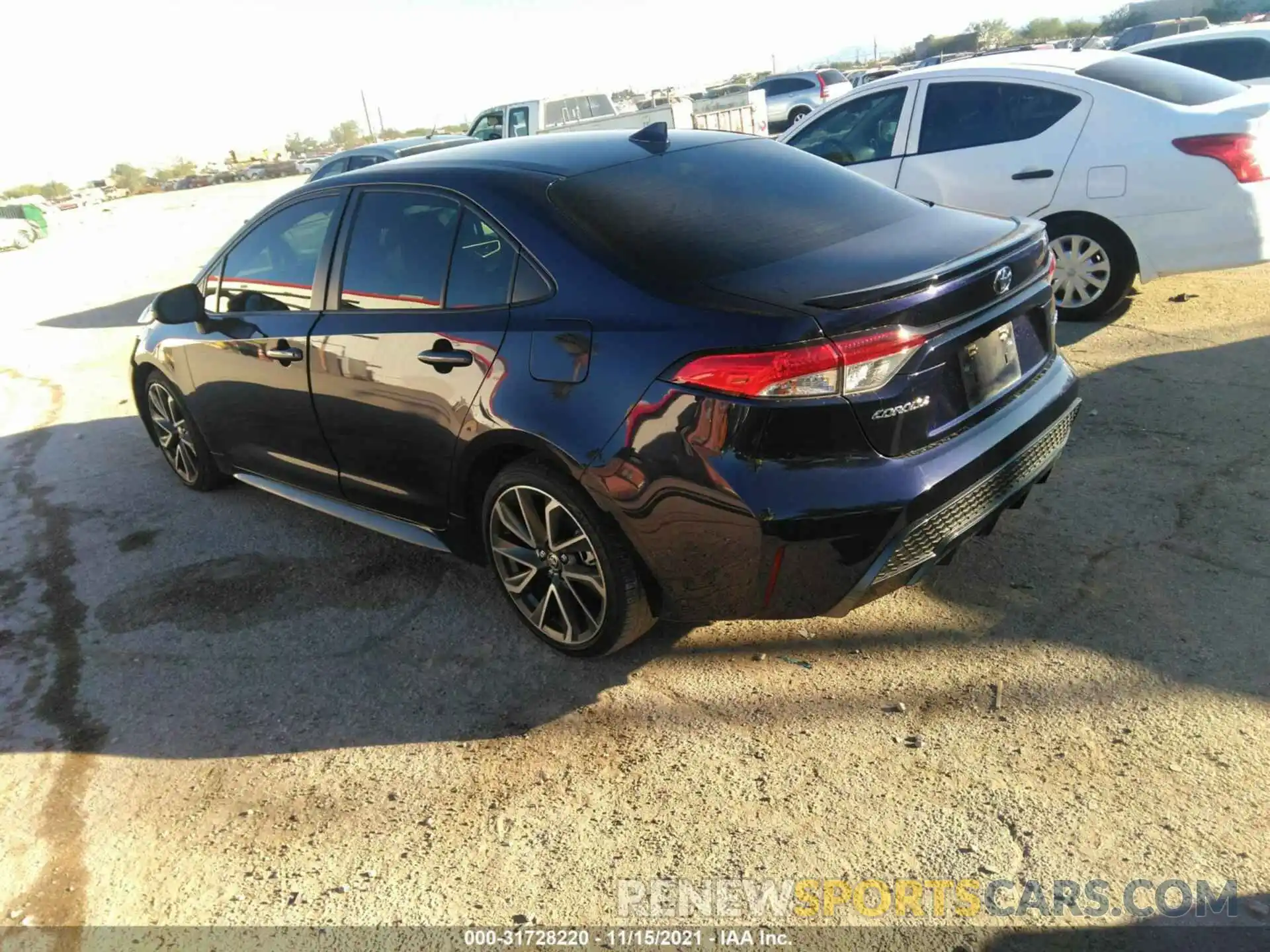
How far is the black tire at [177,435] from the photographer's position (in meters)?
4.95

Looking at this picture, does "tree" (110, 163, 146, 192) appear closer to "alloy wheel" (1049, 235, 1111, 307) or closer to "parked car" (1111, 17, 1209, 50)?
"parked car" (1111, 17, 1209, 50)

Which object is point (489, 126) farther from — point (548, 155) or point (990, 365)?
point (990, 365)

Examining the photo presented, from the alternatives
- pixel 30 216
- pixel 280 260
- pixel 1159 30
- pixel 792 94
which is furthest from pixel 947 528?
pixel 30 216

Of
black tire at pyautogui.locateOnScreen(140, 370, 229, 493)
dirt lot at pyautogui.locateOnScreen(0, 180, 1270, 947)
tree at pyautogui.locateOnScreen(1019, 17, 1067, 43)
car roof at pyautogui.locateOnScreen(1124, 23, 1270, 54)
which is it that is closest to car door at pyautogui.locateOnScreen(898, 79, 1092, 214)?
dirt lot at pyautogui.locateOnScreen(0, 180, 1270, 947)

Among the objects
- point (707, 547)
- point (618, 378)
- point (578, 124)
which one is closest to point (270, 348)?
point (618, 378)

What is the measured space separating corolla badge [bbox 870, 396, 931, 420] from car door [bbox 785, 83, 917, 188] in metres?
4.36

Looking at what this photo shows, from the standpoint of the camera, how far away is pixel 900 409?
8.38 ft

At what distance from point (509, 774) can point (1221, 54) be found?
1095cm

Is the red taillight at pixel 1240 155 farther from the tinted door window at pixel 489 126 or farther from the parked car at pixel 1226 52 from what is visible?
the tinted door window at pixel 489 126

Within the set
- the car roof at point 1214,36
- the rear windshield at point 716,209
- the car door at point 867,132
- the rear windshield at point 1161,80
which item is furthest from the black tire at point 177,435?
the car roof at point 1214,36

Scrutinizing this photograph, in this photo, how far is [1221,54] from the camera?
9.69 metres

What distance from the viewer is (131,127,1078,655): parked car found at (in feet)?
8.25

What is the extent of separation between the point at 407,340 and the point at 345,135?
9910 cm

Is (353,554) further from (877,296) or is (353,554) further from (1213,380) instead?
(1213,380)
